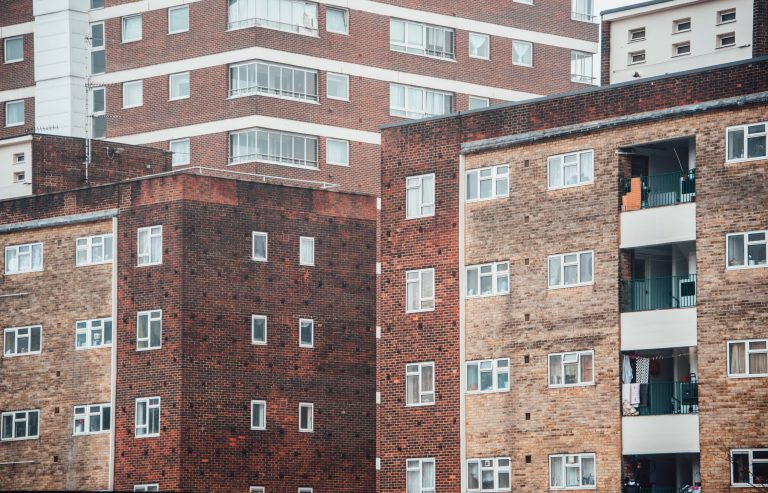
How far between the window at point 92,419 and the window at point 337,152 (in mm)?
24563

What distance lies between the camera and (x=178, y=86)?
107062mm

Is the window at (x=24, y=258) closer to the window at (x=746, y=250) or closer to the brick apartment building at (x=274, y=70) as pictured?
the brick apartment building at (x=274, y=70)

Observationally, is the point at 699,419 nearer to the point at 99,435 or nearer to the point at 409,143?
the point at 409,143

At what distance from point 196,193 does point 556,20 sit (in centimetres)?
3881

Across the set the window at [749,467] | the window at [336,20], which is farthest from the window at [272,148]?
the window at [749,467]

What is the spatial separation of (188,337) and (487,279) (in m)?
14.2

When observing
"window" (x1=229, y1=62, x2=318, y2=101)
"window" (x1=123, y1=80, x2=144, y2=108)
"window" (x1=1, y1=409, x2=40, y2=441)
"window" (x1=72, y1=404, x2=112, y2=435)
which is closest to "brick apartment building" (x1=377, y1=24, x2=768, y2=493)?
"window" (x1=72, y1=404, x2=112, y2=435)

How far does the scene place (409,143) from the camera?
7956 cm

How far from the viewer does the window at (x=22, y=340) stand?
8925cm

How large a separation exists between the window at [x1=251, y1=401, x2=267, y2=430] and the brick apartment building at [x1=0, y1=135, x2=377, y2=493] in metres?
0.09

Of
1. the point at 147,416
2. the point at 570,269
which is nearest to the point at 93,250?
the point at 147,416

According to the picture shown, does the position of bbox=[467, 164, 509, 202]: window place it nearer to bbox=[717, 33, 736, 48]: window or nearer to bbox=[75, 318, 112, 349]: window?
bbox=[717, 33, 736, 48]: window

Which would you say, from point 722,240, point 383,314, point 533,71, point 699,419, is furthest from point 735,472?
point 533,71

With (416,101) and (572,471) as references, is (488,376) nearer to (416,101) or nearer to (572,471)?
(572,471)
